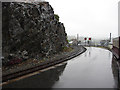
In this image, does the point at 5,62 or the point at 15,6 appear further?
the point at 15,6

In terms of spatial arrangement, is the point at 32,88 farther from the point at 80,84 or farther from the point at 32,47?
the point at 32,47

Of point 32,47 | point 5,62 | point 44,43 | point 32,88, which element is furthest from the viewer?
point 44,43

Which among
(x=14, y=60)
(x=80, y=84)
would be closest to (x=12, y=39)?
(x=14, y=60)

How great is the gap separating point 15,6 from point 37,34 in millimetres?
3952

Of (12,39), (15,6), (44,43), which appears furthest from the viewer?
(44,43)

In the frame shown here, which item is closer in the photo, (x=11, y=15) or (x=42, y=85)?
(x=42, y=85)

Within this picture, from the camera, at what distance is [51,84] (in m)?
6.16

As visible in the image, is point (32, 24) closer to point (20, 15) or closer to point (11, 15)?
point (20, 15)

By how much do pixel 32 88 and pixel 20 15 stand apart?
8.89m

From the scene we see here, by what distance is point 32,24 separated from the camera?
503 inches

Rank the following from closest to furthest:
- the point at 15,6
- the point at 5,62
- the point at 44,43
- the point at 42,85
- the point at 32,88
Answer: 1. the point at 32,88
2. the point at 42,85
3. the point at 5,62
4. the point at 15,6
5. the point at 44,43

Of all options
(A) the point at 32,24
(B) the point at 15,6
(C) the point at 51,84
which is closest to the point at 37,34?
(A) the point at 32,24

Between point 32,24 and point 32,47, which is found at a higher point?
point 32,24

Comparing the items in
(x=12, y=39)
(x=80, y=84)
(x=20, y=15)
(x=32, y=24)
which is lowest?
(x=80, y=84)
